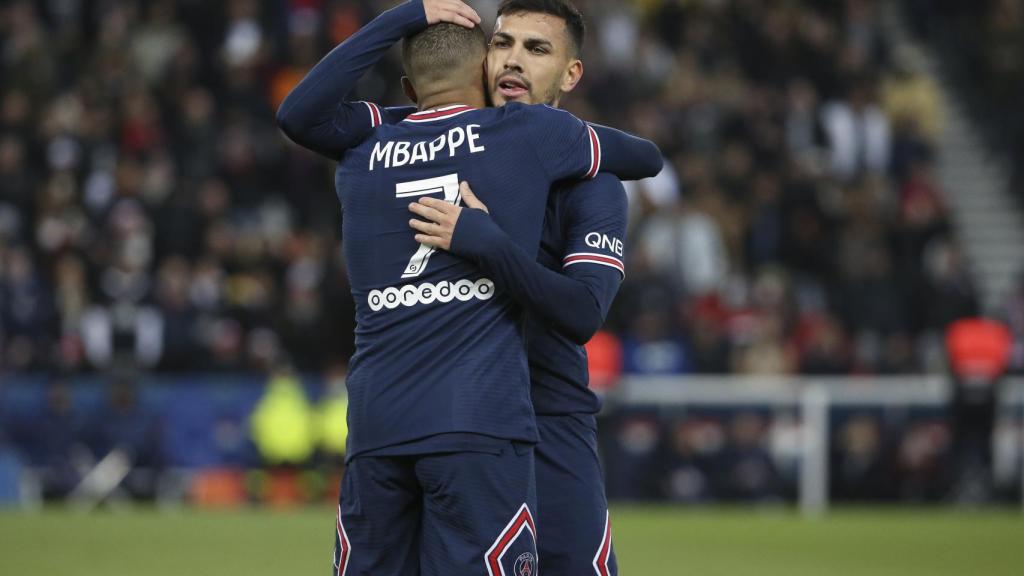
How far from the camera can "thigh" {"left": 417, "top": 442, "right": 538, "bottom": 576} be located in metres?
3.93

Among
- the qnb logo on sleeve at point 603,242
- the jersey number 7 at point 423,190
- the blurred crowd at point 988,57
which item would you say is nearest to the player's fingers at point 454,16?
the jersey number 7 at point 423,190

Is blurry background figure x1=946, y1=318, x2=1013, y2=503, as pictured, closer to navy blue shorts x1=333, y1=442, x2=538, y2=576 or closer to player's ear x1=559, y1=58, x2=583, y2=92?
player's ear x1=559, y1=58, x2=583, y2=92

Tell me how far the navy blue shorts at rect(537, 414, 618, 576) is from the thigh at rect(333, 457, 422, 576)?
Answer: 0.46m

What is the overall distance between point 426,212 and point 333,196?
1317 centimetres

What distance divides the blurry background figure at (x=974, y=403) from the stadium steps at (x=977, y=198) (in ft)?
13.6

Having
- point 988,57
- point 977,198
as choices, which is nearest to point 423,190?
point 977,198

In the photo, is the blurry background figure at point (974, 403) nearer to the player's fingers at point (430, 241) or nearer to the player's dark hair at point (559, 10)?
the player's dark hair at point (559, 10)

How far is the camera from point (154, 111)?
17297 millimetres

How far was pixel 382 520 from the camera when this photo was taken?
4016 millimetres

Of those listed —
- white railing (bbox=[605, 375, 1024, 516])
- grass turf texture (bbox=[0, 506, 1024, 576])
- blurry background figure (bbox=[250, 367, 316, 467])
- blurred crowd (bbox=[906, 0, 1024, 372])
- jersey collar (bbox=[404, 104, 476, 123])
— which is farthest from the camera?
blurred crowd (bbox=[906, 0, 1024, 372])

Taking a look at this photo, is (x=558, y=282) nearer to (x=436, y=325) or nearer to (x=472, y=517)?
(x=436, y=325)

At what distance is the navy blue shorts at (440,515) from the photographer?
393 cm

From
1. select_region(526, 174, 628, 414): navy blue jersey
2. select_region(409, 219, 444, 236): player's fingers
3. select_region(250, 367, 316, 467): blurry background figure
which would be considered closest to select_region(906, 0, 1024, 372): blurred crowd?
select_region(250, 367, 316, 467): blurry background figure

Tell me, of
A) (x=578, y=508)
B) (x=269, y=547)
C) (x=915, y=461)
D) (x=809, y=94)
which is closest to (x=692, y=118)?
(x=809, y=94)
